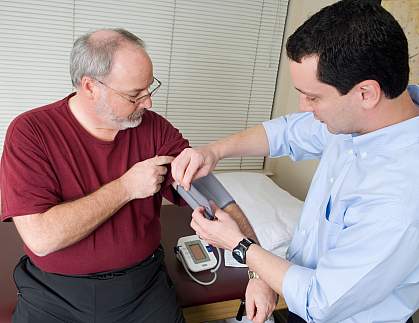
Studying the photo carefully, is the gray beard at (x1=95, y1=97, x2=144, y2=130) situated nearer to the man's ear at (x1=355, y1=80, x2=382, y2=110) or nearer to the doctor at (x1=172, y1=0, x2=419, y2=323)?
the doctor at (x1=172, y1=0, x2=419, y2=323)

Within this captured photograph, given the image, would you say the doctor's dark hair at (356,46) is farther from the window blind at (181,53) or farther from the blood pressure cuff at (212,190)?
the window blind at (181,53)

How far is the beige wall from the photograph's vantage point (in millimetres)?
2637

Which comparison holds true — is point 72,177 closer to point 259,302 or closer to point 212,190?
point 212,190

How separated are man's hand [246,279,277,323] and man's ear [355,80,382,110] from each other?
68 cm

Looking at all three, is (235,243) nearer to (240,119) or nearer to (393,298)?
(393,298)

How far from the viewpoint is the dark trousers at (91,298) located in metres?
1.41

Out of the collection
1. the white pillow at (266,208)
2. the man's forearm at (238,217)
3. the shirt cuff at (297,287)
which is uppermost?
the shirt cuff at (297,287)

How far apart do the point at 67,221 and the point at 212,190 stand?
0.56 meters

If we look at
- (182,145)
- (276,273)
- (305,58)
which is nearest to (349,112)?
(305,58)

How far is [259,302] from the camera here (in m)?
1.26

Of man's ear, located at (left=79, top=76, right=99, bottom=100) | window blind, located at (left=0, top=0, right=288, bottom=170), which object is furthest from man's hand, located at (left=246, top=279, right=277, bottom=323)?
window blind, located at (left=0, top=0, right=288, bottom=170)

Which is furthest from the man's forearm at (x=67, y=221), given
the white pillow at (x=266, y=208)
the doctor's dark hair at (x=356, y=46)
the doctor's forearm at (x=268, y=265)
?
the white pillow at (x=266, y=208)

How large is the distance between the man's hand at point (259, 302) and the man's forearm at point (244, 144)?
1.62 feet

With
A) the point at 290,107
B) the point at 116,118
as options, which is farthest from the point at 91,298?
the point at 290,107
